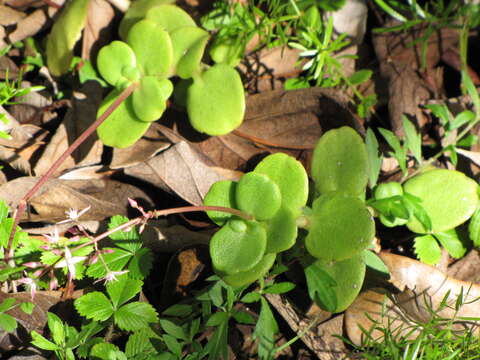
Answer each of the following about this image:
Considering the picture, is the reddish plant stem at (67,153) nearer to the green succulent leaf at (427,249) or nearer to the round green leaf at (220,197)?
the round green leaf at (220,197)

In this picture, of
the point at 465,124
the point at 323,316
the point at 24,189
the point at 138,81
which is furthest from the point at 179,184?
the point at 465,124

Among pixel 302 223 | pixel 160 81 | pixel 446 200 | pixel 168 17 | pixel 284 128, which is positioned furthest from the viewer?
pixel 284 128

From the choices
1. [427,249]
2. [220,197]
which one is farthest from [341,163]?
[427,249]

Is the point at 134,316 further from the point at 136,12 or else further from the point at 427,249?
the point at 136,12

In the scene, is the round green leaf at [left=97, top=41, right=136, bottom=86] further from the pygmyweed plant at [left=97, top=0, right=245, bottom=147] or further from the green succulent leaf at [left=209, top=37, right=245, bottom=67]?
the green succulent leaf at [left=209, top=37, right=245, bottom=67]

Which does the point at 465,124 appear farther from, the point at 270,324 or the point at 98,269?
the point at 98,269

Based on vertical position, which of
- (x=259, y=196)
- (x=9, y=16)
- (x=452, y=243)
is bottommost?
(x=452, y=243)

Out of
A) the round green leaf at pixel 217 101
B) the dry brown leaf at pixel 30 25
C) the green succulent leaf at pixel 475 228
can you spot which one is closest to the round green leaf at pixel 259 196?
the round green leaf at pixel 217 101
